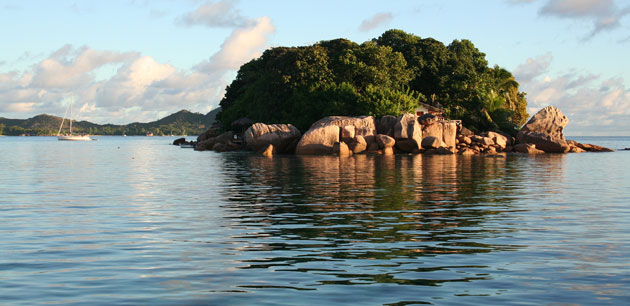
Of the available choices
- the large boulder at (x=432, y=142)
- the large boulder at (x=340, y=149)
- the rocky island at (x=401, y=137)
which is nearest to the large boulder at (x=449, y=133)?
the rocky island at (x=401, y=137)

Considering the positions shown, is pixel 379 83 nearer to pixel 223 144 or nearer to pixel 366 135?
pixel 366 135

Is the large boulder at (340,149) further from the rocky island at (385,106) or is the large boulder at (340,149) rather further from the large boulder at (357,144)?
the large boulder at (357,144)

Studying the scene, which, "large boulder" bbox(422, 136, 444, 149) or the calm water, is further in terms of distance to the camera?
"large boulder" bbox(422, 136, 444, 149)

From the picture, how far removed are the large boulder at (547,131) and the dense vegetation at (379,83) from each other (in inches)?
192

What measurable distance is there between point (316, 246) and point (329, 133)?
40094mm

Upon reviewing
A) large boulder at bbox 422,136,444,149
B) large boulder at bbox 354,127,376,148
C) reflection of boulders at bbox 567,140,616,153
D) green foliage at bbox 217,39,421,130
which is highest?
green foliage at bbox 217,39,421,130

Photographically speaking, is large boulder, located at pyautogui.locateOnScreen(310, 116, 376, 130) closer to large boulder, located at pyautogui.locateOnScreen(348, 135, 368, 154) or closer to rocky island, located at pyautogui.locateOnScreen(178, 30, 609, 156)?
rocky island, located at pyautogui.locateOnScreen(178, 30, 609, 156)

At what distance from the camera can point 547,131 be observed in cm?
6091

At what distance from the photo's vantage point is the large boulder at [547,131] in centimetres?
5894

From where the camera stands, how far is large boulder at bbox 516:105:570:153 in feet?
193

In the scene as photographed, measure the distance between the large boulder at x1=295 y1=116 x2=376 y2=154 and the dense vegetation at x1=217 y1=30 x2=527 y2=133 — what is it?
13.4 feet

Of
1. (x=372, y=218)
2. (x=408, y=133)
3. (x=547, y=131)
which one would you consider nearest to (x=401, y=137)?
(x=408, y=133)

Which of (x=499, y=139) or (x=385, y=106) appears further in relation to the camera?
(x=499, y=139)

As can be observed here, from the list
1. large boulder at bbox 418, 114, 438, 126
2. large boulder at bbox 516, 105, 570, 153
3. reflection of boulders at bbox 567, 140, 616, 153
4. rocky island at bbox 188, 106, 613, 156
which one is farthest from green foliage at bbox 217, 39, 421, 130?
reflection of boulders at bbox 567, 140, 616, 153
